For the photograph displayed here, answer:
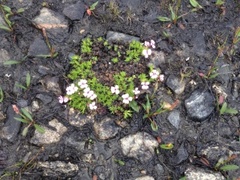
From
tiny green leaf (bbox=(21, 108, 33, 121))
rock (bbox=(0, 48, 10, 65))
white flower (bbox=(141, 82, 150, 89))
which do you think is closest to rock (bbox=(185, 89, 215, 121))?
white flower (bbox=(141, 82, 150, 89))

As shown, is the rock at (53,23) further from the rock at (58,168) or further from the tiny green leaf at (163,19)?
the rock at (58,168)

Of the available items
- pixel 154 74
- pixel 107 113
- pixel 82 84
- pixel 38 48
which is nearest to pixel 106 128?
pixel 107 113

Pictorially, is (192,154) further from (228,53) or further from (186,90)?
(228,53)

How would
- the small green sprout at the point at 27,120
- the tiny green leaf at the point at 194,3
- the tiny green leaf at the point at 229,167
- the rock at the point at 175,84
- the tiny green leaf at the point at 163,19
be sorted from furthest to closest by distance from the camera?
the tiny green leaf at the point at 194,3, the tiny green leaf at the point at 163,19, the rock at the point at 175,84, the small green sprout at the point at 27,120, the tiny green leaf at the point at 229,167

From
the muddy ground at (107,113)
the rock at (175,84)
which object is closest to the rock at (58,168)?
the muddy ground at (107,113)

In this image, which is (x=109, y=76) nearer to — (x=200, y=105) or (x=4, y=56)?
(x=200, y=105)

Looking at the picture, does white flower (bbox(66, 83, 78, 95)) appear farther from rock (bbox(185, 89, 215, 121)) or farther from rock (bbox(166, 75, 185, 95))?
rock (bbox(185, 89, 215, 121))
